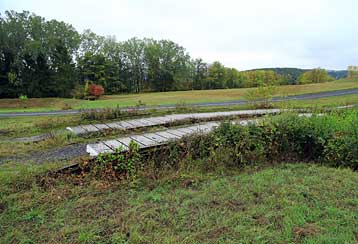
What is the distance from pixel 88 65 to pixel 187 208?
139 feet

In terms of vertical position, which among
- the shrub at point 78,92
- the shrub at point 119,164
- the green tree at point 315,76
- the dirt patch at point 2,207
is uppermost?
the green tree at point 315,76

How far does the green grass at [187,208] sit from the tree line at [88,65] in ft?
85.8

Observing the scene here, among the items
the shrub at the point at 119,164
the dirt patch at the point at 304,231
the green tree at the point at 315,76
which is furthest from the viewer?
the green tree at the point at 315,76

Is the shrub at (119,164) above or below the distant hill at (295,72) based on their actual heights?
below

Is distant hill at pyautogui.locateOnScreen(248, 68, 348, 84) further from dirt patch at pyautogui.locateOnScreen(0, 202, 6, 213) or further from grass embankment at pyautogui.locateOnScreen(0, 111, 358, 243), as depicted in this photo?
dirt patch at pyautogui.locateOnScreen(0, 202, 6, 213)

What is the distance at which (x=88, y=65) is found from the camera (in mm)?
40625

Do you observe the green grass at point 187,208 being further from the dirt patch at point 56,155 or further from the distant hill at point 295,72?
the distant hill at point 295,72

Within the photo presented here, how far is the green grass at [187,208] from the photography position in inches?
86.9

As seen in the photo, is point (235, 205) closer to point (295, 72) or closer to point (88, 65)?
point (88, 65)

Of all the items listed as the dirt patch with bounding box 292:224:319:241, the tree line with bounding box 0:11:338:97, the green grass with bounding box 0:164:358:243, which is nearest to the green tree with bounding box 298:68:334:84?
the tree line with bounding box 0:11:338:97

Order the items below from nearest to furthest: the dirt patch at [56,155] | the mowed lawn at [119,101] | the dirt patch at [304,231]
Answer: the dirt patch at [304,231]
the dirt patch at [56,155]
the mowed lawn at [119,101]

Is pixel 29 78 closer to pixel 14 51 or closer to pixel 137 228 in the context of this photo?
pixel 14 51

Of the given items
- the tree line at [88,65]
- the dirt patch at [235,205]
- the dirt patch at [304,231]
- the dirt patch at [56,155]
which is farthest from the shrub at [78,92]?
the dirt patch at [304,231]

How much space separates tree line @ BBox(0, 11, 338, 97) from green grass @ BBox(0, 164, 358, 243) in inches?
1030
